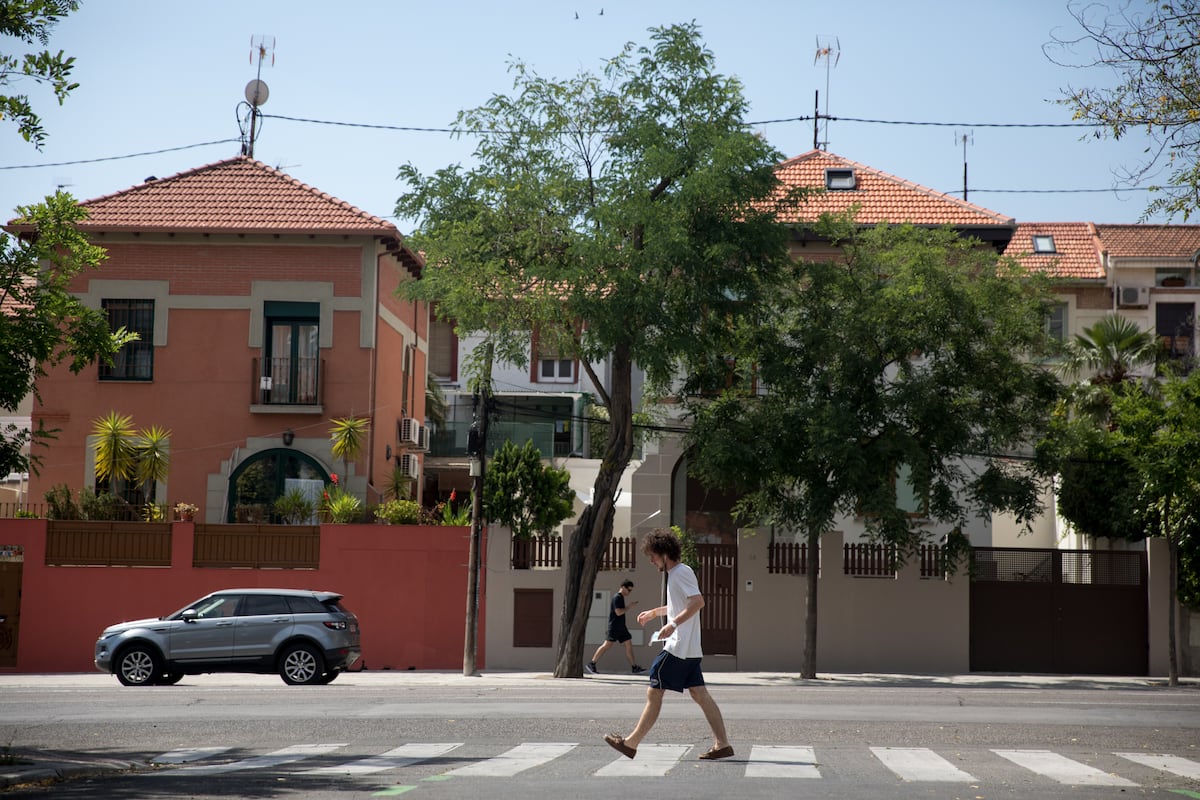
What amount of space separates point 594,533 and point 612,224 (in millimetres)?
6401

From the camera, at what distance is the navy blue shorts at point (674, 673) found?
34.9 ft

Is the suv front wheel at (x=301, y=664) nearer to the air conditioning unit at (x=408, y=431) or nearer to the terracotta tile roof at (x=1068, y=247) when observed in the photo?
the air conditioning unit at (x=408, y=431)

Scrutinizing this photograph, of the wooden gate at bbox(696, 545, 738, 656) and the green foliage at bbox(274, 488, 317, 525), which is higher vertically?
the green foliage at bbox(274, 488, 317, 525)

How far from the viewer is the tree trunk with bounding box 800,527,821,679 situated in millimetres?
27359

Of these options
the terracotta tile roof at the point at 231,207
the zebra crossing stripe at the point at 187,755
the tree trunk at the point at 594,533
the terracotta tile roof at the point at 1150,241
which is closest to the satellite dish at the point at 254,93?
the terracotta tile roof at the point at 231,207

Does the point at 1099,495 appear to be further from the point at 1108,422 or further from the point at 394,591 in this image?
the point at 394,591

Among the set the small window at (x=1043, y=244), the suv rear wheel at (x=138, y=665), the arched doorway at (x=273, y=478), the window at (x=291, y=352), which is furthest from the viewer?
the small window at (x=1043, y=244)

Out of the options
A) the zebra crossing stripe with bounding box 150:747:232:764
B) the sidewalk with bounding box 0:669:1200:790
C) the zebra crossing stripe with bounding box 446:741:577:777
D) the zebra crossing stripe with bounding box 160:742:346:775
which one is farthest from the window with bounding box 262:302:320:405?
the zebra crossing stripe with bounding box 446:741:577:777

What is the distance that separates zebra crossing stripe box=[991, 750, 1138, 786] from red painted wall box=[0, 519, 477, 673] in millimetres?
18416

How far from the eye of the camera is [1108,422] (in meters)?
32.4

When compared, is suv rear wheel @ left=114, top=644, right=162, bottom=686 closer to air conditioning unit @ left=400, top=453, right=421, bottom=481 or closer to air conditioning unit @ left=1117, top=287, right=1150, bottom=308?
air conditioning unit @ left=400, top=453, right=421, bottom=481

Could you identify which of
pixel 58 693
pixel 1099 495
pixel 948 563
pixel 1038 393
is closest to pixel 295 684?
pixel 58 693

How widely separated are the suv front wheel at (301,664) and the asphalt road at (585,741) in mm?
714

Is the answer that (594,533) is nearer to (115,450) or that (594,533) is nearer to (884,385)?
(884,385)
